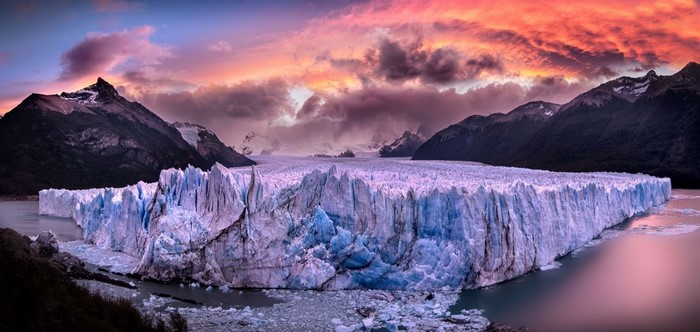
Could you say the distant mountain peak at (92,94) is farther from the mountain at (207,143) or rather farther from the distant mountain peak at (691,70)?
the distant mountain peak at (691,70)

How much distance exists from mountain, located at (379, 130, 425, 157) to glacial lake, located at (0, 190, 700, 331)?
67878 millimetres

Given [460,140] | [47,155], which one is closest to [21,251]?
[47,155]

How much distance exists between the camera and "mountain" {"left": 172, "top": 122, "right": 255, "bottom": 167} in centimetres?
8669

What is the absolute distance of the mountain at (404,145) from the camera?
97387 mm

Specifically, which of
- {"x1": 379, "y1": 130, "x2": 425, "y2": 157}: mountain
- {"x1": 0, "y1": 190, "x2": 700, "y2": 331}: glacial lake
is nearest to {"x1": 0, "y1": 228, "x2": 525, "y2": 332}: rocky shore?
{"x1": 0, "y1": 190, "x2": 700, "y2": 331}: glacial lake

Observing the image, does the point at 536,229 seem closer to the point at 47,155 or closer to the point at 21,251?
Answer: the point at 21,251

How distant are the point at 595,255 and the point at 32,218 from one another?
136 ft

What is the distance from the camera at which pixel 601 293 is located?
18750 mm

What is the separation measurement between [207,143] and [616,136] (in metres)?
70.3

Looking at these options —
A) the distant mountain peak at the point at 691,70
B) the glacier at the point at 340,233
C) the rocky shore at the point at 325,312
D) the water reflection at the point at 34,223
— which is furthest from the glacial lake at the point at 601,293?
the distant mountain peak at the point at 691,70

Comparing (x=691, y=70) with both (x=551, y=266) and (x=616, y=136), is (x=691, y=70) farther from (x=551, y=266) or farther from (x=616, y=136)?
(x=551, y=266)

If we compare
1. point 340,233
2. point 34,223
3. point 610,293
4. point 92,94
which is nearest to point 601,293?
point 610,293

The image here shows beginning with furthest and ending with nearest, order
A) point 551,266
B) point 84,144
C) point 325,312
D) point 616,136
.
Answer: point 616,136, point 84,144, point 551,266, point 325,312

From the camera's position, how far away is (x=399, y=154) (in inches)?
3991
